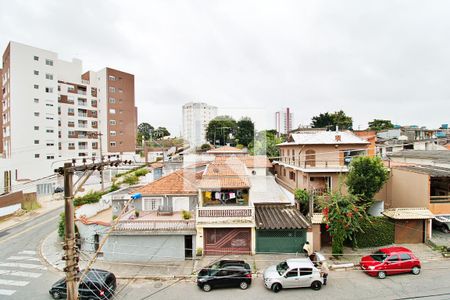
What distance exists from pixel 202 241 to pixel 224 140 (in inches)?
2000

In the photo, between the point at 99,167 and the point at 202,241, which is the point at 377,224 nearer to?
the point at 202,241

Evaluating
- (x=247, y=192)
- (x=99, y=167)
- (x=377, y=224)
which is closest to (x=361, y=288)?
(x=377, y=224)

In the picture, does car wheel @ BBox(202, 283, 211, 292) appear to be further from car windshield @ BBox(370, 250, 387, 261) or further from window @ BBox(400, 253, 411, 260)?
window @ BBox(400, 253, 411, 260)

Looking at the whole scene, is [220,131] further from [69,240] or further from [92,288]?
[69,240]

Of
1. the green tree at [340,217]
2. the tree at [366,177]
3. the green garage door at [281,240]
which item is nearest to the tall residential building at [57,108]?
the green garage door at [281,240]

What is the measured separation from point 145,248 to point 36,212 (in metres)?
21.5

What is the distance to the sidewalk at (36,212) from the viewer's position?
24031mm

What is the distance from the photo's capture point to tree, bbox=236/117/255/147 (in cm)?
6022

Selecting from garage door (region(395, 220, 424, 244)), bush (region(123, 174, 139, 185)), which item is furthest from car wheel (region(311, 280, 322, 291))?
bush (region(123, 174, 139, 185))

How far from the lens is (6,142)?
133 ft

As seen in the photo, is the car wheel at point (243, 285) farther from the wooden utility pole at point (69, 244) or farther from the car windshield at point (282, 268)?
the wooden utility pole at point (69, 244)

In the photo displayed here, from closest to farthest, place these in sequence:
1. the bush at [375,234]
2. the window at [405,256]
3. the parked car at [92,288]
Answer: the parked car at [92,288], the window at [405,256], the bush at [375,234]

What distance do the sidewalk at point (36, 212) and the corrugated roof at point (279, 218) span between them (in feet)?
83.2

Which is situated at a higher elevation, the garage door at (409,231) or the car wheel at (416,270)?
the garage door at (409,231)
